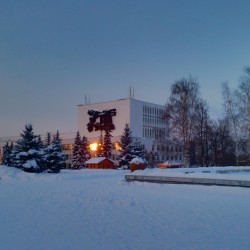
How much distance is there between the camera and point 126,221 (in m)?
9.71

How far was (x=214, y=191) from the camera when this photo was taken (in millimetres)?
16297

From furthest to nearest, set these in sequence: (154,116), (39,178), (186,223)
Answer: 1. (154,116)
2. (39,178)
3. (186,223)

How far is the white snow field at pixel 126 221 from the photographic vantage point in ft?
24.6

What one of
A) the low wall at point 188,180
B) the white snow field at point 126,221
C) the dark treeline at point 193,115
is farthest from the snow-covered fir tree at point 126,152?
the white snow field at point 126,221

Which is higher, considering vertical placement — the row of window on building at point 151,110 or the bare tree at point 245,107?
the row of window on building at point 151,110

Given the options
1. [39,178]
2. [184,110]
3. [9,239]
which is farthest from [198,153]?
[9,239]

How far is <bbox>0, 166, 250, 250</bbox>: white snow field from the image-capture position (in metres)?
7.49

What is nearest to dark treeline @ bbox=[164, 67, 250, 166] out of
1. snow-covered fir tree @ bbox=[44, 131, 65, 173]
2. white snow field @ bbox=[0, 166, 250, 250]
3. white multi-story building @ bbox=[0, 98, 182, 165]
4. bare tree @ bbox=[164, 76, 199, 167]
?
bare tree @ bbox=[164, 76, 199, 167]

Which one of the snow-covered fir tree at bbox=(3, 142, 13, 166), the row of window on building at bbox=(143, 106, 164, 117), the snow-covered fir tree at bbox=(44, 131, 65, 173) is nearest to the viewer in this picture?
the snow-covered fir tree at bbox=(44, 131, 65, 173)

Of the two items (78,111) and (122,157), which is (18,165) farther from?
(78,111)

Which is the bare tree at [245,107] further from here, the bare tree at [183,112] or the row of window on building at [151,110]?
the row of window on building at [151,110]

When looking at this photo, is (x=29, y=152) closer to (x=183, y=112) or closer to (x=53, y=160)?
(x=53, y=160)

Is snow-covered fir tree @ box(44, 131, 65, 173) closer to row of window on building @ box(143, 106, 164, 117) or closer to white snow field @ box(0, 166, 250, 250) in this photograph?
white snow field @ box(0, 166, 250, 250)

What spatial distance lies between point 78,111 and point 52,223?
82.0m
